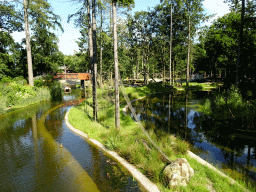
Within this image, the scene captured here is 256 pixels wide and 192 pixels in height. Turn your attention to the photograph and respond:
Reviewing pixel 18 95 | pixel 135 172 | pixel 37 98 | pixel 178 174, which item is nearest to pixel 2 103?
pixel 18 95

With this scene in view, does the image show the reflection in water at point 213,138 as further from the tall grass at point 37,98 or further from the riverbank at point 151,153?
the tall grass at point 37,98

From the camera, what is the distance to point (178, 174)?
5.08 meters

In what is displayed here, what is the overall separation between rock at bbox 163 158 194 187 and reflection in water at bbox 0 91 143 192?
938 millimetres

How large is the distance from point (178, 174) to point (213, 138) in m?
5.22

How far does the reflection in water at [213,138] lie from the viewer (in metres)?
6.89

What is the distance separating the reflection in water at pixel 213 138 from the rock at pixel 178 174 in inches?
82.8

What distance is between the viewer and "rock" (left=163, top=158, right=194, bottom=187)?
4.99m

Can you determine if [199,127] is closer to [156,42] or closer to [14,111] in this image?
[14,111]

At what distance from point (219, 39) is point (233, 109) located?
1253 inches

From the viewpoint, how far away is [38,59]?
29.7 metres

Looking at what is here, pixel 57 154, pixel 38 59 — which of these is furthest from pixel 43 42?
pixel 57 154

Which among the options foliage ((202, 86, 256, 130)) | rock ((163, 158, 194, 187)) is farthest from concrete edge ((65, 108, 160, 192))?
foliage ((202, 86, 256, 130))

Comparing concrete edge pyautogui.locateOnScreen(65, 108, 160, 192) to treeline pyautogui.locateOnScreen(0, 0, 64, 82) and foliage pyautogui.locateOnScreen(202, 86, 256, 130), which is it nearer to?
foliage pyautogui.locateOnScreen(202, 86, 256, 130)

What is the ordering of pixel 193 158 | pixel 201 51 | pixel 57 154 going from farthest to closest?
pixel 201 51, pixel 57 154, pixel 193 158
